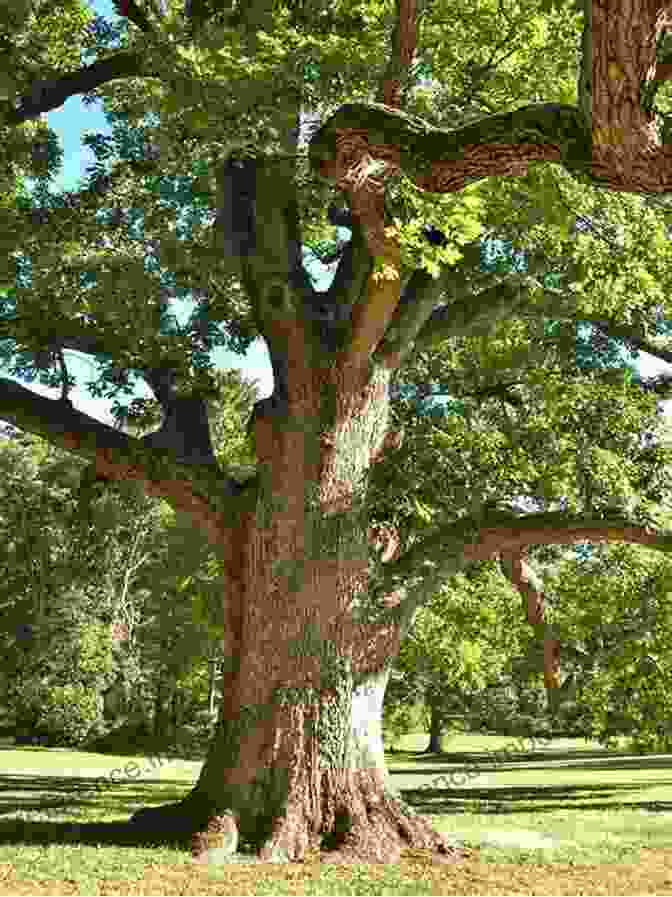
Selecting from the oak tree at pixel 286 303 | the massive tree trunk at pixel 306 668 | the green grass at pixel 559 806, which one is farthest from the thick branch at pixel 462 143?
the green grass at pixel 559 806

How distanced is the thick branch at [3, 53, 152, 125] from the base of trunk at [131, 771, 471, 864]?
8268mm

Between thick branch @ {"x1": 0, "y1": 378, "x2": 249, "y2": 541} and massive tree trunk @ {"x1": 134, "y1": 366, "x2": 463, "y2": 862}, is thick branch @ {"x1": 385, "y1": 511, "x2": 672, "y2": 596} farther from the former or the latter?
thick branch @ {"x1": 0, "y1": 378, "x2": 249, "y2": 541}

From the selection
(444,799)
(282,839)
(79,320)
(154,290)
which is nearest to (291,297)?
(154,290)

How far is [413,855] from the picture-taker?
418 inches

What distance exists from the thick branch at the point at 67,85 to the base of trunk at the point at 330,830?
8268 millimetres

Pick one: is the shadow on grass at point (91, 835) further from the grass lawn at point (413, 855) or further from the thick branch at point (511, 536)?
the thick branch at point (511, 536)

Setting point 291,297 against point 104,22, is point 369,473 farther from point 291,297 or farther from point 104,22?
point 104,22

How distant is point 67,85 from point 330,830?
9.31 metres

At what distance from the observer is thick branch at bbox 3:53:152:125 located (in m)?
11.7

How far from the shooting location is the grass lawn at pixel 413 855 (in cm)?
915

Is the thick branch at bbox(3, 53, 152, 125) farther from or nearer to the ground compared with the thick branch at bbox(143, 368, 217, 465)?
farther from the ground

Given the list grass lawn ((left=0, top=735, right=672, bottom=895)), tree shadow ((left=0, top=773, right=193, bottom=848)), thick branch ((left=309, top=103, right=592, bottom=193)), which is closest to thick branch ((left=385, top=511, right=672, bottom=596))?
grass lawn ((left=0, top=735, right=672, bottom=895))

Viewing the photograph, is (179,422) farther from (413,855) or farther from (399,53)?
(413,855)

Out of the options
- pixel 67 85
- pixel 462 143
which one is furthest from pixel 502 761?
pixel 462 143
